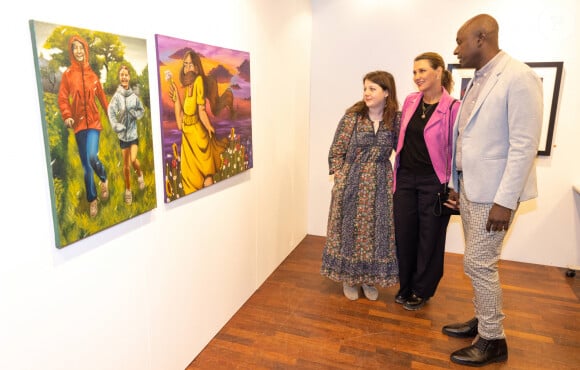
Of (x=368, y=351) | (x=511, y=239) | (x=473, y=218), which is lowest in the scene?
(x=368, y=351)

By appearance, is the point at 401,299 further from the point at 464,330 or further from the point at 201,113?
the point at 201,113

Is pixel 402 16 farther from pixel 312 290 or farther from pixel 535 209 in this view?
pixel 312 290

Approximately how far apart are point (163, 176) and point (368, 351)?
1.42m

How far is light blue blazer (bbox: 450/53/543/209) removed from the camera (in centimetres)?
178

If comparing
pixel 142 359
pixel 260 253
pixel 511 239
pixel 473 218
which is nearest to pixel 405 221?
pixel 473 218

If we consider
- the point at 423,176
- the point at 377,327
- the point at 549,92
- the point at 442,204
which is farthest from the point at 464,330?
the point at 549,92

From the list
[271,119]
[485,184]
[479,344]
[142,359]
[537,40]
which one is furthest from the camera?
[537,40]

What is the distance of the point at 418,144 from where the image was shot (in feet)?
7.97

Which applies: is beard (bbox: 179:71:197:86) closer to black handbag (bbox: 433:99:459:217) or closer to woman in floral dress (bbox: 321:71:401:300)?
woman in floral dress (bbox: 321:71:401:300)

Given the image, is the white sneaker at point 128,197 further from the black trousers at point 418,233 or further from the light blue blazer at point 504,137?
the black trousers at point 418,233

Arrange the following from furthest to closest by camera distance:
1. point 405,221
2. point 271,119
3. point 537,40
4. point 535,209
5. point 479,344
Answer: point 535,209 → point 537,40 → point 271,119 → point 405,221 → point 479,344

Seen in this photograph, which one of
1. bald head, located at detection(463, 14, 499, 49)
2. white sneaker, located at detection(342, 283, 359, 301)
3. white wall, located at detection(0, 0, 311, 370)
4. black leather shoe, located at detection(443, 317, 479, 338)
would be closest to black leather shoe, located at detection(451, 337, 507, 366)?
black leather shoe, located at detection(443, 317, 479, 338)

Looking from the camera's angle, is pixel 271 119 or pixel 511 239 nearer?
pixel 271 119

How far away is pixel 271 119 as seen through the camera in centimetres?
283
